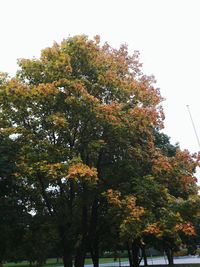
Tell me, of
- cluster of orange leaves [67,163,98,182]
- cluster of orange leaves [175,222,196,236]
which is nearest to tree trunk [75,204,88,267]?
cluster of orange leaves [67,163,98,182]

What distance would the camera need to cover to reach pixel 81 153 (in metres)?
19.5

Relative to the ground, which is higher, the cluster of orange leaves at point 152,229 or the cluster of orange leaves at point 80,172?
the cluster of orange leaves at point 80,172

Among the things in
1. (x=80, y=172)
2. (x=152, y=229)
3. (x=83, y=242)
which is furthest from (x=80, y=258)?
(x=80, y=172)

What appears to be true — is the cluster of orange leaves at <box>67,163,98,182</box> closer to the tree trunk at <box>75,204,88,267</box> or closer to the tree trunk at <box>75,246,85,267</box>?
the tree trunk at <box>75,204,88,267</box>

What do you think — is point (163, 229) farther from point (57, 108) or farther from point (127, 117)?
point (57, 108)

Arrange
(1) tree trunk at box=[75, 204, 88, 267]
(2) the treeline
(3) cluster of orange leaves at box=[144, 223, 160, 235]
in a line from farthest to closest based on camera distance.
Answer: (1) tree trunk at box=[75, 204, 88, 267]
(2) the treeline
(3) cluster of orange leaves at box=[144, 223, 160, 235]

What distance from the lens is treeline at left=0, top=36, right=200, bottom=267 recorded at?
58.3 feet

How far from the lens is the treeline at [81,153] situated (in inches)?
699

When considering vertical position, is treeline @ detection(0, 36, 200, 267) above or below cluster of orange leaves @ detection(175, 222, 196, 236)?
above

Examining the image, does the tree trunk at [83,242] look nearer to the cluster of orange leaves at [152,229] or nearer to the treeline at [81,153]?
the treeline at [81,153]

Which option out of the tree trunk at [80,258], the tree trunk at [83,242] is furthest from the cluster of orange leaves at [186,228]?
the tree trunk at [80,258]

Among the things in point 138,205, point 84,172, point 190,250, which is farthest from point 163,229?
point 190,250

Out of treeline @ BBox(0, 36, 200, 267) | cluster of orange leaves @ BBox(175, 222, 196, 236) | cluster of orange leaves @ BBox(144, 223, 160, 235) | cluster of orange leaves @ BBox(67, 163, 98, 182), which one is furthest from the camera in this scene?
treeline @ BBox(0, 36, 200, 267)

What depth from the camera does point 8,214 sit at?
19.7m
